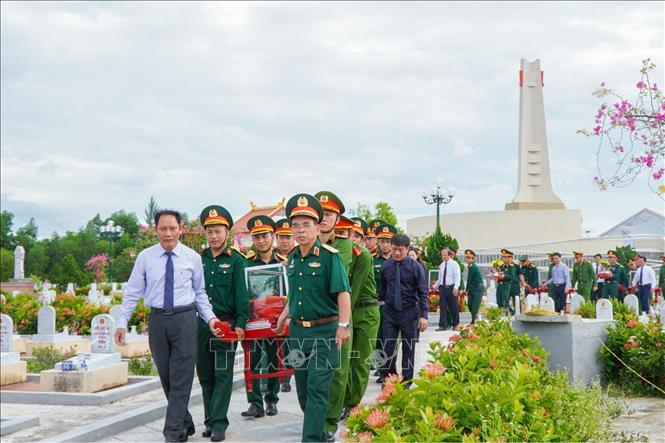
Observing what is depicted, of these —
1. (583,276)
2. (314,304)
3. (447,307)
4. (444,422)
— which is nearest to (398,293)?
(314,304)

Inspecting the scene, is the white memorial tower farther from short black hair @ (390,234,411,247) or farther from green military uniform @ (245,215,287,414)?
green military uniform @ (245,215,287,414)

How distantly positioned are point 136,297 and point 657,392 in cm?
553

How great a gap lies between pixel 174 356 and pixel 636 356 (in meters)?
5.02

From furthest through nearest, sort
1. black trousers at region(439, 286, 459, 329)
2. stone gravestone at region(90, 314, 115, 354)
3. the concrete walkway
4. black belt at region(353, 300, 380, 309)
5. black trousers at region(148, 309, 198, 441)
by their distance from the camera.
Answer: black trousers at region(439, 286, 459, 329) < stone gravestone at region(90, 314, 115, 354) < black belt at region(353, 300, 380, 309) < the concrete walkway < black trousers at region(148, 309, 198, 441)

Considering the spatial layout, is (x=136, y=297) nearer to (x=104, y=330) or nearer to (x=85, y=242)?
(x=104, y=330)

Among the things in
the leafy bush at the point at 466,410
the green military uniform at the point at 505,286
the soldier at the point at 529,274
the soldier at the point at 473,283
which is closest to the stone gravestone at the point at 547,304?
the soldier at the point at 473,283

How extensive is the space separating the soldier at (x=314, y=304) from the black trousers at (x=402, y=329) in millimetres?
2453

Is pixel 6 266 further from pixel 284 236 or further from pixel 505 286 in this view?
pixel 284 236

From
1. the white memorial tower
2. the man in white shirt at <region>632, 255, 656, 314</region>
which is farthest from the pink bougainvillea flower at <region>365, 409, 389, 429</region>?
the white memorial tower

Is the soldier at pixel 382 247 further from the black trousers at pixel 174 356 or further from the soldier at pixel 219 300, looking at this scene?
the black trousers at pixel 174 356

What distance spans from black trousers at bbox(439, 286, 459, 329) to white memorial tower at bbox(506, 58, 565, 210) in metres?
32.6

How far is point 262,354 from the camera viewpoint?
7.22m

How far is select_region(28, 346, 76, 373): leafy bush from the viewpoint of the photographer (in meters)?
11.5

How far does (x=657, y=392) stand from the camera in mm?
7809
